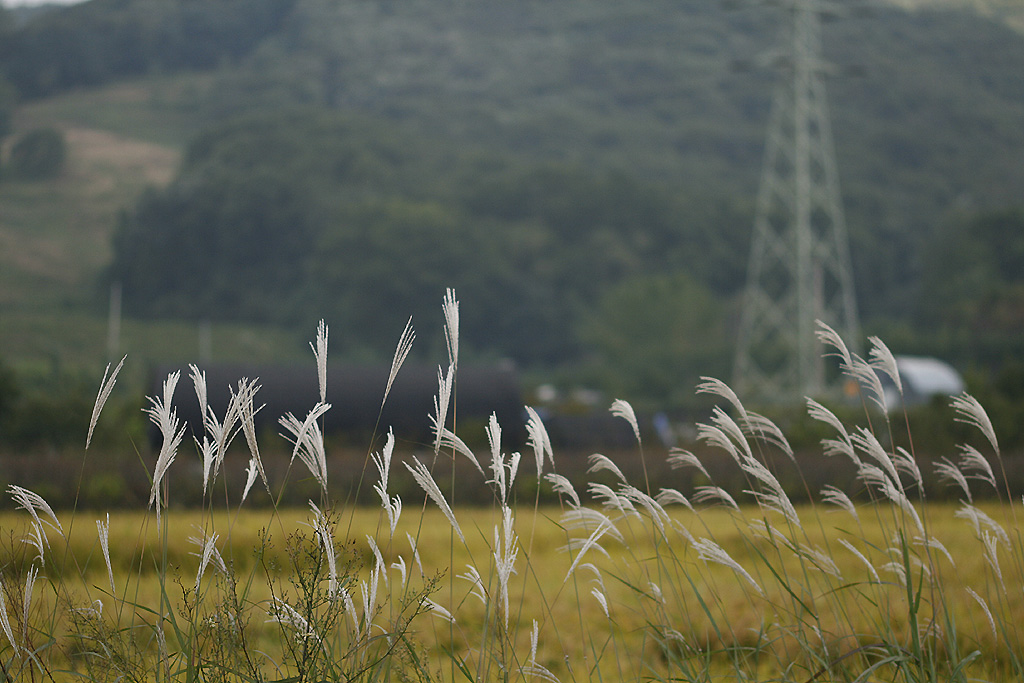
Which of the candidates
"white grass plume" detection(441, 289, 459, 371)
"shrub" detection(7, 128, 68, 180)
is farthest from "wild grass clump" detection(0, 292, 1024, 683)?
"shrub" detection(7, 128, 68, 180)

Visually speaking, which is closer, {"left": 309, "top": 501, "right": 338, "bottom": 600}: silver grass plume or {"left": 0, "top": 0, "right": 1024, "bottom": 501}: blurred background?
{"left": 309, "top": 501, "right": 338, "bottom": 600}: silver grass plume

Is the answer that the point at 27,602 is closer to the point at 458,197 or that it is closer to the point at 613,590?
the point at 613,590

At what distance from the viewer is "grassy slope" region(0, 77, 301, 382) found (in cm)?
3719

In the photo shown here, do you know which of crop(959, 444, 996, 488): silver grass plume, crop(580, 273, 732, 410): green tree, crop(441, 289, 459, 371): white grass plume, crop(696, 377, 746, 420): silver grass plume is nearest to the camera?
crop(441, 289, 459, 371): white grass plume

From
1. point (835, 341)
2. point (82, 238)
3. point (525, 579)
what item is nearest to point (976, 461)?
point (835, 341)

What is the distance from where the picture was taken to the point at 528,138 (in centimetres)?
8294

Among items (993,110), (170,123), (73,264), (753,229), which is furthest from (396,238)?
(993,110)

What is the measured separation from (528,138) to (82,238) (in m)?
42.6

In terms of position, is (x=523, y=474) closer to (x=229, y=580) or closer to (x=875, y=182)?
(x=229, y=580)

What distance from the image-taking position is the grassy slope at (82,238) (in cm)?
3719

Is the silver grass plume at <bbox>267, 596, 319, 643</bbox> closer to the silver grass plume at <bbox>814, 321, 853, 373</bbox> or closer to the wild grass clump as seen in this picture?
the wild grass clump

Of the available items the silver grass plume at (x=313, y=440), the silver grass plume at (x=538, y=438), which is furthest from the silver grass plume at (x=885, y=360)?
the silver grass plume at (x=313, y=440)

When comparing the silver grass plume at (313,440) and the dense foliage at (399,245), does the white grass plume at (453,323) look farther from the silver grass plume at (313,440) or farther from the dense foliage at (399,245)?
the dense foliage at (399,245)

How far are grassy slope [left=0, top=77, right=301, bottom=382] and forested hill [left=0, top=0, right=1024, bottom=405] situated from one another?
86.3 inches
